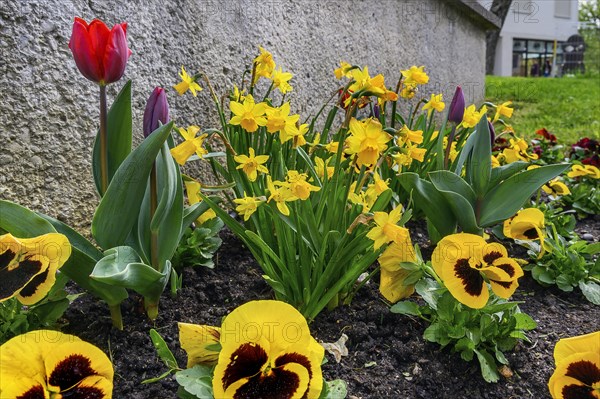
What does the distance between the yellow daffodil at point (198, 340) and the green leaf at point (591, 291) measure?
1.18 m

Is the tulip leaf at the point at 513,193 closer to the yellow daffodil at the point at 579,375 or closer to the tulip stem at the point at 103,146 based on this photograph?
the yellow daffodil at the point at 579,375

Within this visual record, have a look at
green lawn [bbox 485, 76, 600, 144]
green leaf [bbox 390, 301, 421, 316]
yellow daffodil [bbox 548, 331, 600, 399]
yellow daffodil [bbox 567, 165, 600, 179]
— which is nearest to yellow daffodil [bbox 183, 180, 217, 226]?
green leaf [bbox 390, 301, 421, 316]

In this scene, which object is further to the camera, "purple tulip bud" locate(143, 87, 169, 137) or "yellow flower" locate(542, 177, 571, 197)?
"yellow flower" locate(542, 177, 571, 197)

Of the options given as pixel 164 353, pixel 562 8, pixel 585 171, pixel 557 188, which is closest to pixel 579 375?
pixel 164 353

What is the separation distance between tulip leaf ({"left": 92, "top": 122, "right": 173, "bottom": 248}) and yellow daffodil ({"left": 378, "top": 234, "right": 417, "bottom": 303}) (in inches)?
25.5

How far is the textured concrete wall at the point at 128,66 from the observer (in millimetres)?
1600

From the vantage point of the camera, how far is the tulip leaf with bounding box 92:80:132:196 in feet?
4.59

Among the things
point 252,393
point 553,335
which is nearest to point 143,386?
point 252,393

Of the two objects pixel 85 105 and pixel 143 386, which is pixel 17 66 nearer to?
pixel 85 105

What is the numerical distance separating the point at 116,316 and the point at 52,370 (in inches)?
14.7

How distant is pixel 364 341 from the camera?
1.42 m

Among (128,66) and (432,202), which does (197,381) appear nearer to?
(432,202)

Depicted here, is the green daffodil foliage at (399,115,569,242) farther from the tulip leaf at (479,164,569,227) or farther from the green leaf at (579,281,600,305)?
the green leaf at (579,281,600,305)

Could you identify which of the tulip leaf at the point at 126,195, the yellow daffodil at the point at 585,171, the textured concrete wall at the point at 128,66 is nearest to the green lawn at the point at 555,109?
the yellow daffodil at the point at 585,171
